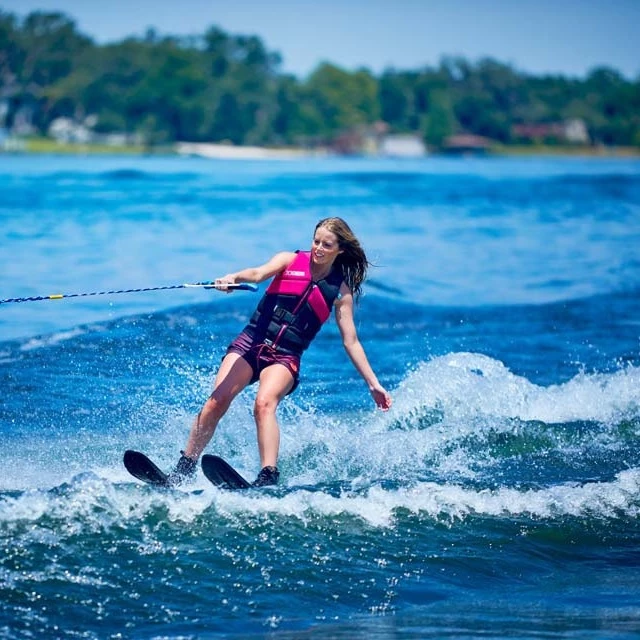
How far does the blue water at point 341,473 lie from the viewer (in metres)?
5.87

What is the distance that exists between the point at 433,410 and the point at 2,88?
133768 millimetres

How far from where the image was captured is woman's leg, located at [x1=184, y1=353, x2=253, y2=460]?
7.19 m

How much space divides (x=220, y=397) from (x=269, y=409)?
1.09ft

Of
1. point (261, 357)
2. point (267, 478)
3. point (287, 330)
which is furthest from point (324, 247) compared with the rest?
point (267, 478)

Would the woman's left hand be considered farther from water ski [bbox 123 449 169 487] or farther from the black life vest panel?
water ski [bbox 123 449 169 487]

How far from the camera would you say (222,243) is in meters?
24.4

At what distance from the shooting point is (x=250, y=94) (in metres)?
141

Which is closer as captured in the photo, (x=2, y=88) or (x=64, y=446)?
(x=64, y=446)

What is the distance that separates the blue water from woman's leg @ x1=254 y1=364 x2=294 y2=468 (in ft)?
0.89

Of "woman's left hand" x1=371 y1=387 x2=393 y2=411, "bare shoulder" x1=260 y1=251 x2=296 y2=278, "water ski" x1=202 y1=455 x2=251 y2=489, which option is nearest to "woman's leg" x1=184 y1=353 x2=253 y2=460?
"water ski" x1=202 y1=455 x2=251 y2=489

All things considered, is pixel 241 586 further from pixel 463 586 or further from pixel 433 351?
pixel 433 351

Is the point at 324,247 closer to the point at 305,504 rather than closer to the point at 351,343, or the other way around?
the point at 351,343

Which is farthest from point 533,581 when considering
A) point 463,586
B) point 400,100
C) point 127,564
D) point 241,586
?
point 400,100

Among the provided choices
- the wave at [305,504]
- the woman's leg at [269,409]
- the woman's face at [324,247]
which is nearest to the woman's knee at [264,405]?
the woman's leg at [269,409]
